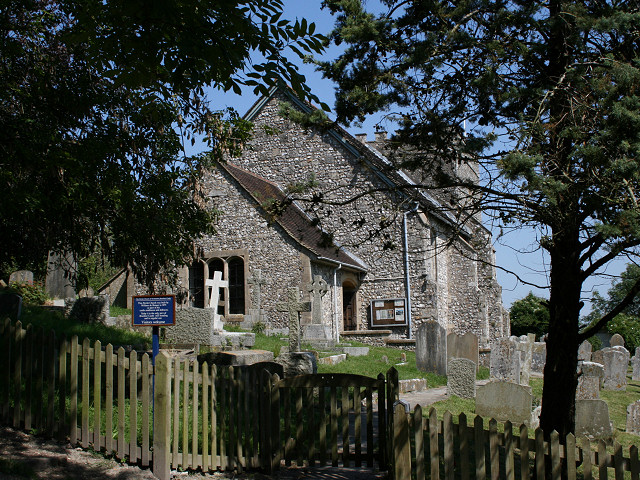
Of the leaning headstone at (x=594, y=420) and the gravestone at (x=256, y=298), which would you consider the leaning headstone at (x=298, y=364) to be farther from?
the gravestone at (x=256, y=298)

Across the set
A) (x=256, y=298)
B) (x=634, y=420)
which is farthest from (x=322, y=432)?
(x=256, y=298)

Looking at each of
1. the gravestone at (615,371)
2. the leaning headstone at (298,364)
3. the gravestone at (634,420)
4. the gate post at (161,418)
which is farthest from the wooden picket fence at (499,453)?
the gravestone at (615,371)

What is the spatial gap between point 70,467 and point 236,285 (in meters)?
15.5

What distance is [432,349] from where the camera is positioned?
16.4 metres

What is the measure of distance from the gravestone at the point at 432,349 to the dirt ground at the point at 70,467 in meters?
9.91

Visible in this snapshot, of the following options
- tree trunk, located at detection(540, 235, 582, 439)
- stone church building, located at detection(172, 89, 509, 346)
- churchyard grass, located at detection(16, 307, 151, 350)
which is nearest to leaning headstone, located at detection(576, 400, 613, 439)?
tree trunk, located at detection(540, 235, 582, 439)

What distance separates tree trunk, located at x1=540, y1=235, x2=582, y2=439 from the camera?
6.40 metres

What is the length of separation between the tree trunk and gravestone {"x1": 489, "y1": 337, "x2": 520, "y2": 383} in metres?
8.83

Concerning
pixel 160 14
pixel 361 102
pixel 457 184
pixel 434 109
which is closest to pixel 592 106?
pixel 457 184

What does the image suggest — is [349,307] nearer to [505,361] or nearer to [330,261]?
[330,261]

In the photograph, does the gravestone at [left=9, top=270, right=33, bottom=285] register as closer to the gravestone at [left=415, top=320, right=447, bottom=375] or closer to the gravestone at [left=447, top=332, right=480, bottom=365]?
the gravestone at [left=415, top=320, right=447, bottom=375]

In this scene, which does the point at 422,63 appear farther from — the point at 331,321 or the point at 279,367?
the point at 331,321

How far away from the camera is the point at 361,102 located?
22.5 feet

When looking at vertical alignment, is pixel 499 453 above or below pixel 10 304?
below
